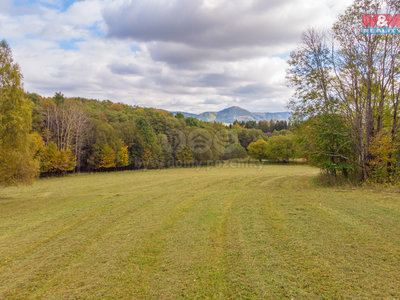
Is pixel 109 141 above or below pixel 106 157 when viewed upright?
above

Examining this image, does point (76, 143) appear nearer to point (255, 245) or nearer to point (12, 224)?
point (12, 224)

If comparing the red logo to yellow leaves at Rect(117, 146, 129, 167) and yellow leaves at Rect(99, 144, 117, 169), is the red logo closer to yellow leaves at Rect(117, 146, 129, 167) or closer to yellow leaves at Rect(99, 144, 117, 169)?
yellow leaves at Rect(99, 144, 117, 169)

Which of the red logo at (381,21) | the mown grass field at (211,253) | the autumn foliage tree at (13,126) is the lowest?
the mown grass field at (211,253)

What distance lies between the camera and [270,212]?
388 inches

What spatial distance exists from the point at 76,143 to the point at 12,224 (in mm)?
37051

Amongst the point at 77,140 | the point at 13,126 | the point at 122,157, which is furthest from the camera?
the point at 122,157

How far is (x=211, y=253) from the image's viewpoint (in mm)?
6191

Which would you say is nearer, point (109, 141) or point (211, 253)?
point (211, 253)

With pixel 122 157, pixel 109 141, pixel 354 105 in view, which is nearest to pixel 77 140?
pixel 109 141

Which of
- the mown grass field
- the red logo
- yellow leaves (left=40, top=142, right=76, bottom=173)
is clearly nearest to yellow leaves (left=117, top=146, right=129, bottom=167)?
yellow leaves (left=40, top=142, right=76, bottom=173)

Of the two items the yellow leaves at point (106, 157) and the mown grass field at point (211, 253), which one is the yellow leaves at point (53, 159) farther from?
the mown grass field at point (211, 253)

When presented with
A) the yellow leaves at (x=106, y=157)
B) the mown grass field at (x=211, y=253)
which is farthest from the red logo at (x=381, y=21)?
the yellow leaves at (x=106, y=157)

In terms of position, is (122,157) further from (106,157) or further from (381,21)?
(381,21)

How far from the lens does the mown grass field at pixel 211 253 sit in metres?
4.62
